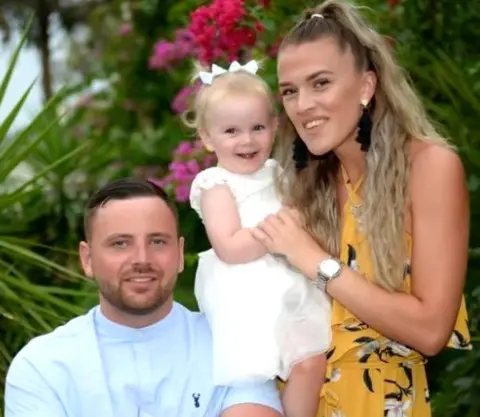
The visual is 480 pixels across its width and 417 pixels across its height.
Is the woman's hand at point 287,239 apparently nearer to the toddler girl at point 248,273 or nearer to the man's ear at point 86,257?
the toddler girl at point 248,273

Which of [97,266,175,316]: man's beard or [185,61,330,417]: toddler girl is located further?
[185,61,330,417]: toddler girl

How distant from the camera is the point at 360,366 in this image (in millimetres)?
3188

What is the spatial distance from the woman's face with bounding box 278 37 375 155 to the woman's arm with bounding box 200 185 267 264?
0.93ft

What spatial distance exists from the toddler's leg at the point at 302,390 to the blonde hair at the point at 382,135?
0.31 meters

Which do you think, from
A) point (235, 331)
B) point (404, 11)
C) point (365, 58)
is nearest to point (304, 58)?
point (365, 58)

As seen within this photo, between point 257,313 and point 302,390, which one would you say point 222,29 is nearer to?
point 257,313

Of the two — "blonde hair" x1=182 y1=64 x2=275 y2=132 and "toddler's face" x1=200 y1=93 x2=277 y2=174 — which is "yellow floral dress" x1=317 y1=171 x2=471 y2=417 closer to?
"toddler's face" x1=200 y1=93 x2=277 y2=174

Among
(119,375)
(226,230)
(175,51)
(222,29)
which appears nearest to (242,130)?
(226,230)

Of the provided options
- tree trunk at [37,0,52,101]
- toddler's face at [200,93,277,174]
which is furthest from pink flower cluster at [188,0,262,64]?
tree trunk at [37,0,52,101]

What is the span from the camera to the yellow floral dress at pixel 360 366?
3.15 metres

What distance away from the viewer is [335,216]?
3.26 m

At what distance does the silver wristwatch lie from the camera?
3016 mm

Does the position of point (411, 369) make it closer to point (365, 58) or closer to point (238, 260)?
point (238, 260)

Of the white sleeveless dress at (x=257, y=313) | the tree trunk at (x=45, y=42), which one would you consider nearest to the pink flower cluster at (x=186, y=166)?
the white sleeveless dress at (x=257, y=313)
